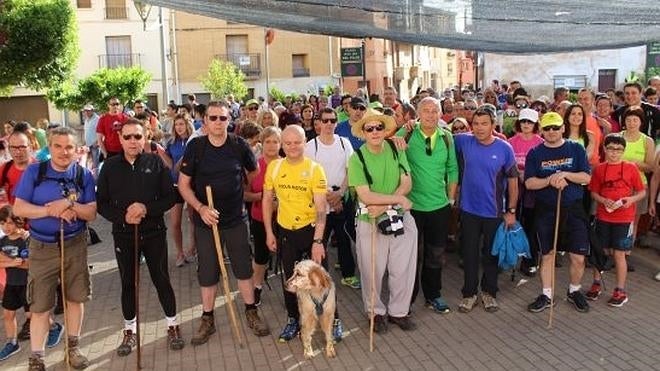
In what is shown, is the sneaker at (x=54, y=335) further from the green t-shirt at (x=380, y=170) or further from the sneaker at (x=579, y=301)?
the sneaker at (x=579, y=301)

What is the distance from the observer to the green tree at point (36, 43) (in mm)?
16203

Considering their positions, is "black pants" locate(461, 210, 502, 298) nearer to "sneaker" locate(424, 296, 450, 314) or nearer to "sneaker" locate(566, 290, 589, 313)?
"sneaker" locate(424, 296, 450, 314)

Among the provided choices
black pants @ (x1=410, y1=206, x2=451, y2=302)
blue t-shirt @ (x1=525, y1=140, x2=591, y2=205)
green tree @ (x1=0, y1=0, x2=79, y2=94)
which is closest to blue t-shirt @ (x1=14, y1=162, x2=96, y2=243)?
black pants @ (x1=410, y1=206, x2=451, y2=302)

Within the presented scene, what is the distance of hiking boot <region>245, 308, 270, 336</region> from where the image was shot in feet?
18.6

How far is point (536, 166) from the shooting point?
19.5 ft

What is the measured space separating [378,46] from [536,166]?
3373 cm

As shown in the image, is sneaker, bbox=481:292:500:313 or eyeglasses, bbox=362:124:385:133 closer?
eyeglasses, bbox=362:124:385:133

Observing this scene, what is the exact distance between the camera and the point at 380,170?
17.8 feet

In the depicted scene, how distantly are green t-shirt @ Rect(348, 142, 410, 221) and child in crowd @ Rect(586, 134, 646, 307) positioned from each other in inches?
86.9

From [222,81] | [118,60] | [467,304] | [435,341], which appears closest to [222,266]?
[435,341]

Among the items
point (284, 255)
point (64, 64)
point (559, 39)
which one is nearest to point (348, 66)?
point (64, 64)

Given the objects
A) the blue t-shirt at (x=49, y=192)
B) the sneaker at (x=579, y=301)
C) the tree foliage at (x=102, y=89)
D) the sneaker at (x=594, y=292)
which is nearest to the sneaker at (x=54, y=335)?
the blue t-shirt at (x=49, y=192)

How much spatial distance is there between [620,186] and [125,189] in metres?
4.67

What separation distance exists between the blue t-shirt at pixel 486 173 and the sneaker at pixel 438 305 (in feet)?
3.11
